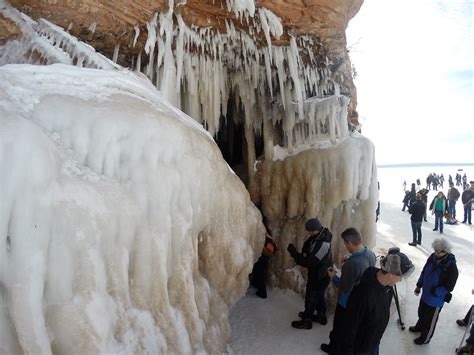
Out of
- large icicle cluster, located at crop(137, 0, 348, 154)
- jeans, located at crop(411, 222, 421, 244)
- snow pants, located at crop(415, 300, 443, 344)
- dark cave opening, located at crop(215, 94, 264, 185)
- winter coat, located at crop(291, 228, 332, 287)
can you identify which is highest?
large icicle cluster, located at crop(137, 0, 348, 154)

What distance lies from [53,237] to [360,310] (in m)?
2.40

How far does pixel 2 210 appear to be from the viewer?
1.69 metres

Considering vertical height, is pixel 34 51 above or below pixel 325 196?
above

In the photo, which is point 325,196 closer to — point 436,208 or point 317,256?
point 317,256

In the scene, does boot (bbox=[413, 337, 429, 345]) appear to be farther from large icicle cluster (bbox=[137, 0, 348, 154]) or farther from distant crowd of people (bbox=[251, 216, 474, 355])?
large icicle cluster (bbox=[137, 0, 348, 154])

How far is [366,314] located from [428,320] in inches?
92.5

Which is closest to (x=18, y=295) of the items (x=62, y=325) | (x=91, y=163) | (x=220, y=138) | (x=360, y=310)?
(x=62, y=325)

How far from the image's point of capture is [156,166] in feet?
8.66

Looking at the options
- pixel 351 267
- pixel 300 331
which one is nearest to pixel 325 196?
pixel 300 331

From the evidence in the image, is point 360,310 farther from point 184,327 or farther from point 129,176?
point 129,176

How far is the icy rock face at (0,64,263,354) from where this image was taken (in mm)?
1748

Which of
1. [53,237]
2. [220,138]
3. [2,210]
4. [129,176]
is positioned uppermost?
[220,138]

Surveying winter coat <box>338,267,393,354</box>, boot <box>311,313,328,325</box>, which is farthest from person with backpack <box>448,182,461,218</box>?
winter coat <box>338,267,393,354</box>

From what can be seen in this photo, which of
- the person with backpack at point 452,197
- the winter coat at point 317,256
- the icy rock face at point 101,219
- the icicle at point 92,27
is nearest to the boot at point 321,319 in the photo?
the winter coat at point 317,256
